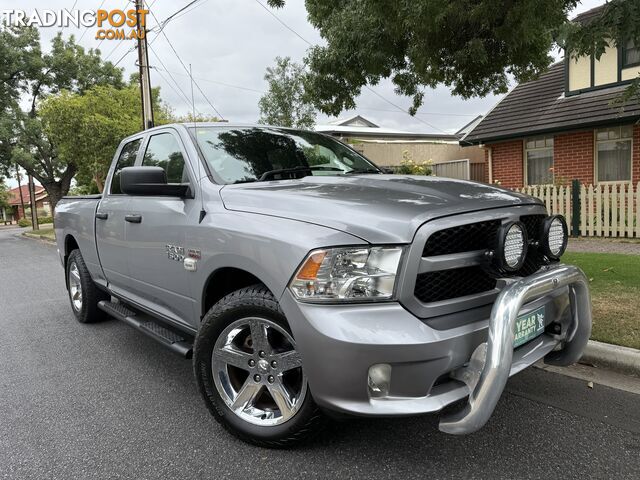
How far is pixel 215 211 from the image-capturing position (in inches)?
116

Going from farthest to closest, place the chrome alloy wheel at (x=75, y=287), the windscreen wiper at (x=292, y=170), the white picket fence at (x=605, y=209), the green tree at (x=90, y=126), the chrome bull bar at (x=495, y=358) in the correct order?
the green tree at (x=90, y=126) → the white picket fence at (x=605, y=209) → the chrome alloy wheel at (x=75, y=287) → the windscreen wiper at (x=292, y=170) → the chrome bull bar at (x=495, y=358)

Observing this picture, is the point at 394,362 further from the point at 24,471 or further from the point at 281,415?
the point at 24,471

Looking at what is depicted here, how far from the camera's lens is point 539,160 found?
13.7 meters

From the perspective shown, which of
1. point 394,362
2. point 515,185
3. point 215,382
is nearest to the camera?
point 394,362

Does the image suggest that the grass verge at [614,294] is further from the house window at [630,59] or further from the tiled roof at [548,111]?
the house window at [630,59]

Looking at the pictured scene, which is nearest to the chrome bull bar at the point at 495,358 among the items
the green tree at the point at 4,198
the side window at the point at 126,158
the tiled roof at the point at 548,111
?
the side window at the point at 126,158

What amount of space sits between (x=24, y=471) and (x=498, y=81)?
688cm

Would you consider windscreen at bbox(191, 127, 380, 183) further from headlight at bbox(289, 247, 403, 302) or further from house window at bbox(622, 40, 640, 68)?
house window at bbox(622, 40, 640, 68)

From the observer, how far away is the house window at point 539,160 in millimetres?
13460

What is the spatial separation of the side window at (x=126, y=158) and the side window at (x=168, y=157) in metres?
0.32

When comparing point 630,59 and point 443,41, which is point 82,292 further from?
point 630,59

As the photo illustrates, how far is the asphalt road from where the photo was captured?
2.51m

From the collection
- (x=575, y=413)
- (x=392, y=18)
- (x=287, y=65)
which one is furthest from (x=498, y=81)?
(x=287, y=65)

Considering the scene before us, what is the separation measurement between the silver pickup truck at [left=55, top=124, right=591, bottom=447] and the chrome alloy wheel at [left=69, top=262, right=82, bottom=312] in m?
2.27
